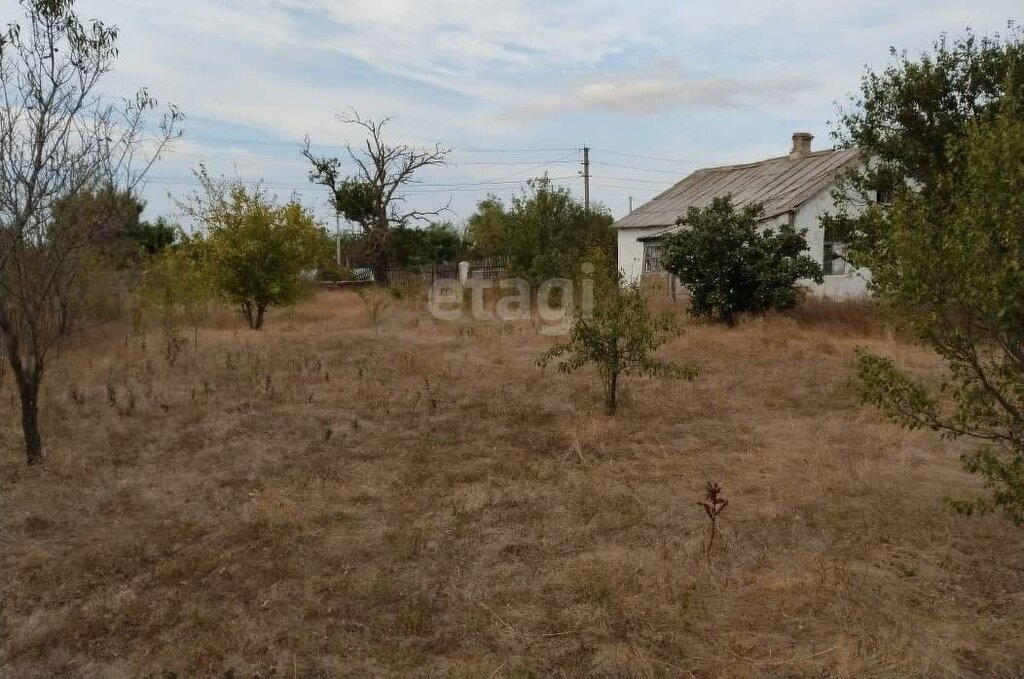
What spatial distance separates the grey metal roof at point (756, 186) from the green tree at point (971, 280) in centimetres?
1462

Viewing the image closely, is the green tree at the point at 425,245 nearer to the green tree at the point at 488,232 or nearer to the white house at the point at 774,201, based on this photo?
the green tree at the point at 488,232

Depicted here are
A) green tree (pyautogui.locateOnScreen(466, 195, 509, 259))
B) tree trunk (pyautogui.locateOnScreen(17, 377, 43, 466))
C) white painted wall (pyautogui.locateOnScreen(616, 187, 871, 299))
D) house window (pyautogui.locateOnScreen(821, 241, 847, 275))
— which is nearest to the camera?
tree trunk (pyautogui.locateOnScreen(17, 377, 43, 466))

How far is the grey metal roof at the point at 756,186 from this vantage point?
19484 millimetres

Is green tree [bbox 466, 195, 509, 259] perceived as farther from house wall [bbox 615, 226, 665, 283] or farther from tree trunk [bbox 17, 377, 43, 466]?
tree trunk [bbox 17, 377, 43, 466]

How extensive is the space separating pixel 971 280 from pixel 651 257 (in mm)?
21442

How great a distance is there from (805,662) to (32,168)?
704cm

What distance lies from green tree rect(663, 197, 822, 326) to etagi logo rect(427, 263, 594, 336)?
3.04 meters

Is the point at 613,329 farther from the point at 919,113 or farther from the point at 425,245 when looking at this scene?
the point at 425,245

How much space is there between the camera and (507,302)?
2242cm

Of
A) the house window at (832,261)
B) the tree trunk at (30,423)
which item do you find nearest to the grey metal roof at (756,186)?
the house window at (832,261)

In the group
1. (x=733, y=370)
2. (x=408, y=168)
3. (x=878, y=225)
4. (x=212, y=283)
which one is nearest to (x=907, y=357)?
(x=733, y=370)

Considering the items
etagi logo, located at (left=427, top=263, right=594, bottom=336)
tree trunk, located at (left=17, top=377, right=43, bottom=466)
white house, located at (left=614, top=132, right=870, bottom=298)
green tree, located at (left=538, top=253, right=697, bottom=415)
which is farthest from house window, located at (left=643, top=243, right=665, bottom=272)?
tree trunk, located at (left=17, top=377, right=43, bottom=466)

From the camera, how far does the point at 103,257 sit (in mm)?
14477

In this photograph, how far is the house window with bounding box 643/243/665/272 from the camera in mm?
24562
